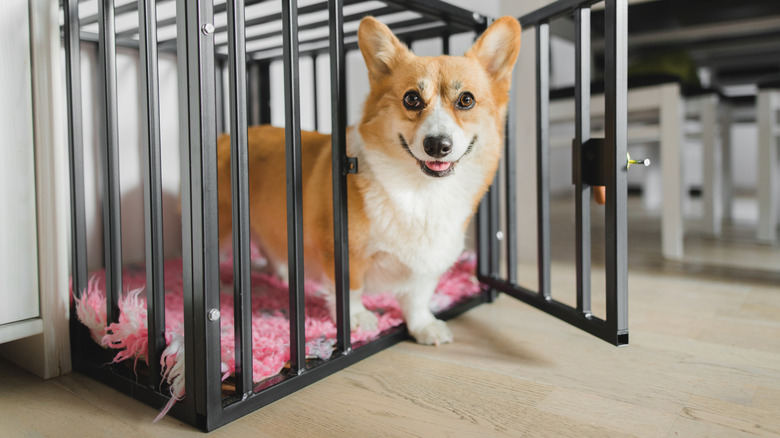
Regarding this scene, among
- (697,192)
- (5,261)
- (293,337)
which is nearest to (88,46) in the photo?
(5,261)

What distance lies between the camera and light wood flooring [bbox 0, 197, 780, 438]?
75 cm

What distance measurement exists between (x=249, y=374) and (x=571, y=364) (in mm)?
604

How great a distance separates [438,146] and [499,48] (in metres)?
0.32

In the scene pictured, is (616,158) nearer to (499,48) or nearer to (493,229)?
(499,48)

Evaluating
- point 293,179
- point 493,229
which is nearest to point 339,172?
point 293,179

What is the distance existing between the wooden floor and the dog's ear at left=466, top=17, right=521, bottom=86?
59 centimetres

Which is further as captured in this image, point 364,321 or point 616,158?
point 364,321

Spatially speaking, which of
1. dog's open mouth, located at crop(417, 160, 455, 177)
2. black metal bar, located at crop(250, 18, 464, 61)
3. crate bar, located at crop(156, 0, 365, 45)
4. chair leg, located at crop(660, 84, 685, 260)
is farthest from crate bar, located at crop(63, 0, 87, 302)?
chair leg, located at crop(660, 84, 685, 260)

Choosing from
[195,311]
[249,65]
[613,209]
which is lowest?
[195,311]

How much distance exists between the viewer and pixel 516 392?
0.87 meters

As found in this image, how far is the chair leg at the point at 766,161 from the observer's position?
2199mm

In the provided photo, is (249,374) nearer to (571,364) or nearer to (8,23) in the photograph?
(571,364)

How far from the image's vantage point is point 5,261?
2.89 feet

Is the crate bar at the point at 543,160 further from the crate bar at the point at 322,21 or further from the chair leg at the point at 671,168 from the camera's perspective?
the chair leg at the point at 671,168
